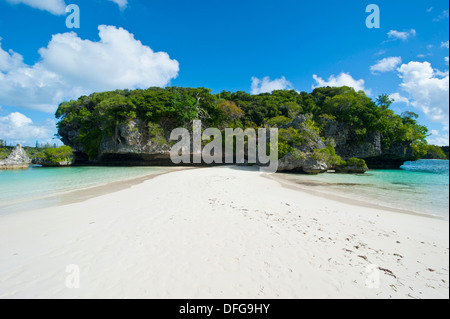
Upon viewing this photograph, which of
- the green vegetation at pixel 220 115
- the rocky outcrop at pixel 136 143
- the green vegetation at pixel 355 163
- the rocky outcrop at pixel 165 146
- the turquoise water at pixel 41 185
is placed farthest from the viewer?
the rocky outcrop at pixel 136 143

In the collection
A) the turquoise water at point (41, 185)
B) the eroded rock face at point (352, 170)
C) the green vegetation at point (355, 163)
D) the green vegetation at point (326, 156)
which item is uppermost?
the green vegetation at point (326, 156)

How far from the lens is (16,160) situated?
31.0 m

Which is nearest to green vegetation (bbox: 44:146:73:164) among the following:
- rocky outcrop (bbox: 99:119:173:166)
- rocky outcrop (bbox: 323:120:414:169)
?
rocky outcrop (bbox: 99:119:173:166)

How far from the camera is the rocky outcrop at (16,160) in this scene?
29625mm

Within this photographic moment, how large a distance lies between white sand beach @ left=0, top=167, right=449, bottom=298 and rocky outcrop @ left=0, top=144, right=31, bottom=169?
37.4m

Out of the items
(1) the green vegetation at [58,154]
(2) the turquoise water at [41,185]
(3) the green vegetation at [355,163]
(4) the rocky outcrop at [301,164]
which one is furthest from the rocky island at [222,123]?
(2) the turquoise water at [41,185]

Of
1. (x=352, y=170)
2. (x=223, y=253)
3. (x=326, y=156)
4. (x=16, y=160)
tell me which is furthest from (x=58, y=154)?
(x=352, y=170)

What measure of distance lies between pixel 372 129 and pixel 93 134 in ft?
147

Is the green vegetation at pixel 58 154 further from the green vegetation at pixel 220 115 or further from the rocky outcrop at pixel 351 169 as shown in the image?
the rocky outcrop at pixel 351 169

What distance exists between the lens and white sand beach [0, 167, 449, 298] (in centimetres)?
249

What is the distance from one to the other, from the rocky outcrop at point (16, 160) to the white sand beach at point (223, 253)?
3738cm

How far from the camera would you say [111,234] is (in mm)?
4129
